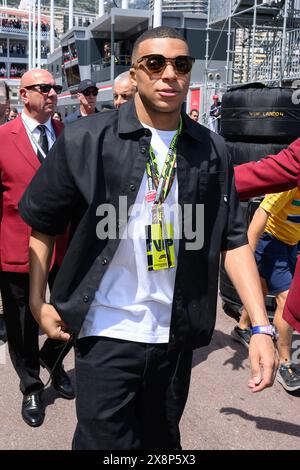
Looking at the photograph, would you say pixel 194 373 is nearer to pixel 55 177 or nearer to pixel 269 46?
pixel 55 177

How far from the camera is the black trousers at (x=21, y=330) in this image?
371cm

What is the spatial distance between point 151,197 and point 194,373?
2.55m

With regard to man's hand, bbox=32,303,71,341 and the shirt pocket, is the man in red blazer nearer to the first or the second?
man's hand, bbox=32,303,71,341

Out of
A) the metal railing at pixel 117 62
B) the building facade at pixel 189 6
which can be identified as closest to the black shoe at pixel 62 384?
the metal railing at pixel 117 62

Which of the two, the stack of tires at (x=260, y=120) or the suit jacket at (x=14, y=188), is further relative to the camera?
the stack of tires at (x=260, y=120)

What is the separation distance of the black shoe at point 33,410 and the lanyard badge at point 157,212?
6.21ft

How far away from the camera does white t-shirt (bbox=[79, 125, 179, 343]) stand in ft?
7.00

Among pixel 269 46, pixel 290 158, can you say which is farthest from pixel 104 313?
pixel 269 46

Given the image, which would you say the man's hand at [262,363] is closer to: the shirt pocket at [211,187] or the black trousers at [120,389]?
the black trousers at [120,389]

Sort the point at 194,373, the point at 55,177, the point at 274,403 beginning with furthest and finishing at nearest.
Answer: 1. the point at 194,373
2. the point at 274,403
3. the point at 55,177

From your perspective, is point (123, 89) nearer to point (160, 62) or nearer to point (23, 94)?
point (23, 94)

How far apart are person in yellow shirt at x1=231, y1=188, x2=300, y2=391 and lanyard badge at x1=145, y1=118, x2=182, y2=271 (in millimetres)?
2089

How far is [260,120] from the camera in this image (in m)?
6.42

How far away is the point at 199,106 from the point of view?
19.6m
